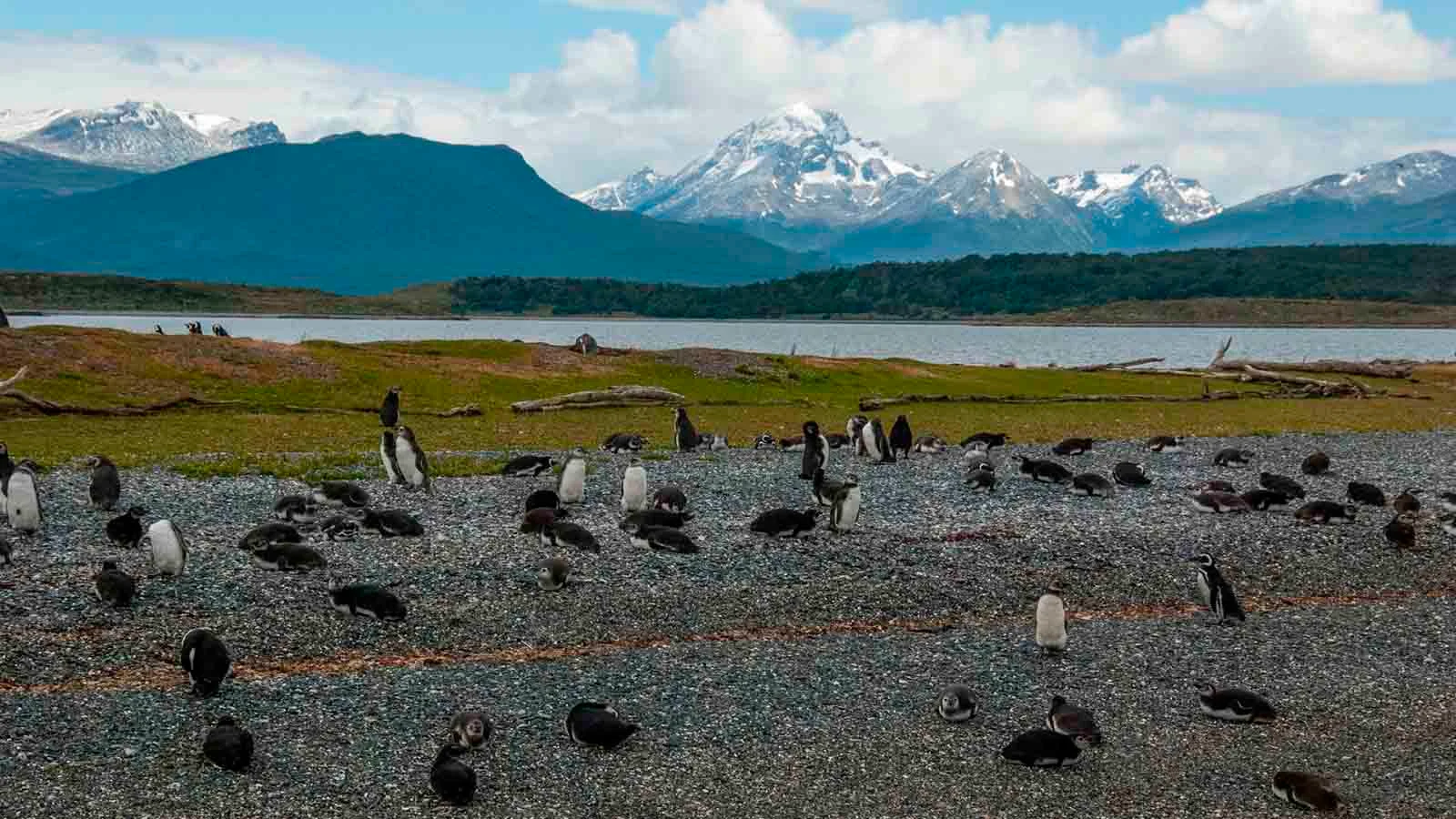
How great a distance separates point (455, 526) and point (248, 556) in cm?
317

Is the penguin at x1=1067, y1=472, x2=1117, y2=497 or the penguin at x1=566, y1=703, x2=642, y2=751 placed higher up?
the penguin at x1=1067, y1=472, x2=1117, y2=497

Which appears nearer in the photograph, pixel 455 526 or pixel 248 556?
pixel 248 556

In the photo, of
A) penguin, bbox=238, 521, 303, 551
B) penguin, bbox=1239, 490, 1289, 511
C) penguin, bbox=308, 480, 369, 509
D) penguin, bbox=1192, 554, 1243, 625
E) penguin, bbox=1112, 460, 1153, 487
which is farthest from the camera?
penguin, bbox=1112, 460, 1153, 487

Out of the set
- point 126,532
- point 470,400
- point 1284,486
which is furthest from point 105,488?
point 470,400

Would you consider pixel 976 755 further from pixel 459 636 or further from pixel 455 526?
pixel 455 526

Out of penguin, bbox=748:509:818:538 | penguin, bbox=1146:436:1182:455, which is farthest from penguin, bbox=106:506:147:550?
penguin, bbox=1146:436:1182:455

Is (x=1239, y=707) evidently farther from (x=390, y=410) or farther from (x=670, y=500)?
(x=390, y=410)

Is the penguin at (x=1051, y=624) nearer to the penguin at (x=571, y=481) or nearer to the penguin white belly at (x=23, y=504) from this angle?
the penguin at (x=571, y=481)

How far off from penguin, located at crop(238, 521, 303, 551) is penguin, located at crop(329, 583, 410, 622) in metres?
2.52

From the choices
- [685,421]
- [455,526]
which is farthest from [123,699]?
[685,421]

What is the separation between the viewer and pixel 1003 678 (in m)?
14.2

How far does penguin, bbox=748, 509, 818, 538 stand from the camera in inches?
756

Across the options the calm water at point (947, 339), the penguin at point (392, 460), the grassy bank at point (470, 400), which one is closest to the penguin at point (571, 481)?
the penguin at point (392, 460)

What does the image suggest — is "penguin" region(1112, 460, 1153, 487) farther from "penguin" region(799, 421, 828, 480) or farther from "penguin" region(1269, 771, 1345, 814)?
"penguin" region(1269, 771, 1345, 814)
